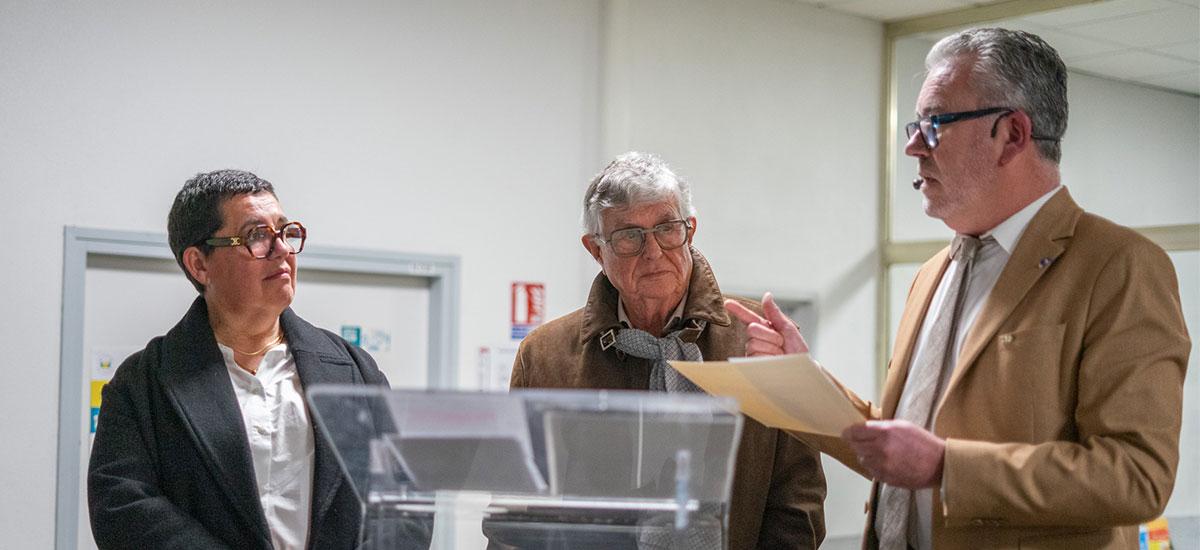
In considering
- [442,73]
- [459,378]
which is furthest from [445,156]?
[459,378]

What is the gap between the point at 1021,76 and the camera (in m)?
1.94

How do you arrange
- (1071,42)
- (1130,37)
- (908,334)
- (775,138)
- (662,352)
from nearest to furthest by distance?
(908,334)
(662,352)
(1130,37)
(1071,42)
(775,138)

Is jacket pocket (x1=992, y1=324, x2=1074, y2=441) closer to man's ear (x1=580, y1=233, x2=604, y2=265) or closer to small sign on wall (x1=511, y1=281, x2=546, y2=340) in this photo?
man's ear (x1=580, y1=233, x2=604, y2=265)

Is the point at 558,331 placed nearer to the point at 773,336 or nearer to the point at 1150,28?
the point at 773,336

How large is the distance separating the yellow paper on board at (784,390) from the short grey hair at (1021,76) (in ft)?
1.77

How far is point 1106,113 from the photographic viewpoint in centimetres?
582

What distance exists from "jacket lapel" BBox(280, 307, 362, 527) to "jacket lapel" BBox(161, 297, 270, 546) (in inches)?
4.6

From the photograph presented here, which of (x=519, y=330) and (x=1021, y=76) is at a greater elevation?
(x=1021, y=76)

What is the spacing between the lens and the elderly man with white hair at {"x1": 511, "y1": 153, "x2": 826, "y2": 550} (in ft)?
7.61

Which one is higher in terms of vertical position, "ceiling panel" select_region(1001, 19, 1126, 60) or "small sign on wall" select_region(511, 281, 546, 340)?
"ceiling panel" select_region(1001, 19, 1126, 60)

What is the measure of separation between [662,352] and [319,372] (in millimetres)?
674

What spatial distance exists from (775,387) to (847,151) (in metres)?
4.84

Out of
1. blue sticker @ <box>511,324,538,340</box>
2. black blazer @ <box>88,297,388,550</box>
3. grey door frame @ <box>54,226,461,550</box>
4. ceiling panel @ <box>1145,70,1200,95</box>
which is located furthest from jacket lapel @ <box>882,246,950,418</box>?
ceiling panel @ <box>1145,70,1200,95</box>

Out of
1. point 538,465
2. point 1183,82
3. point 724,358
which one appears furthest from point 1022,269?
point 1183,82
